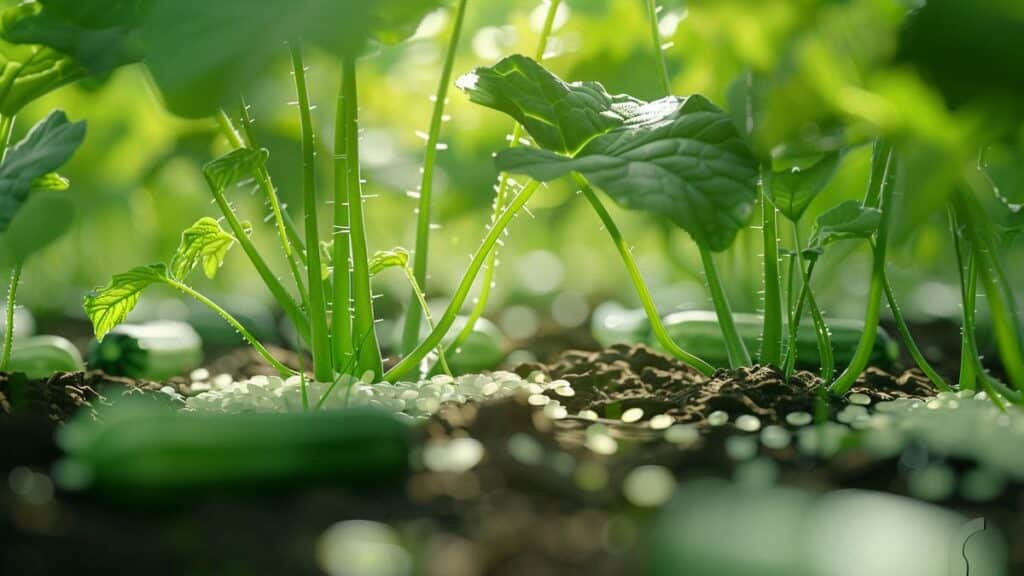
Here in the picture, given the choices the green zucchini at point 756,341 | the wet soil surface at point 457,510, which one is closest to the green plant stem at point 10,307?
the wet soil surface at point 457,510

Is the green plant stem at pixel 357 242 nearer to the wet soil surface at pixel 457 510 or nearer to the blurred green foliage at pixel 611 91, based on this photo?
the blurred green foliage at pixel 611 91

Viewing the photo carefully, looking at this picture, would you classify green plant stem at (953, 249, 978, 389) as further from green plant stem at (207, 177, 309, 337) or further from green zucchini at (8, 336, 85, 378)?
green zucchini at (8, 336, 85, 378)

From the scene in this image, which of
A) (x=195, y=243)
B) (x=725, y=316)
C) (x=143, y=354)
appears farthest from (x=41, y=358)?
(x=725, y=316)

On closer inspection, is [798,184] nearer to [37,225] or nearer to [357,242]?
[357,242]

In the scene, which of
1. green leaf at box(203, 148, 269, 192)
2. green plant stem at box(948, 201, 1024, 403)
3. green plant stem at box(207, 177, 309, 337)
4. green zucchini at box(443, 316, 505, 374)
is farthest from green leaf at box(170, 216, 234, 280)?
green plant stem at box(948, 201, 1024, 403)

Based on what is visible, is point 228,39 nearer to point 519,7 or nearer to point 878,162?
point 878,162

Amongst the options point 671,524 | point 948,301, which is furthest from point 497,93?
point 948,301
